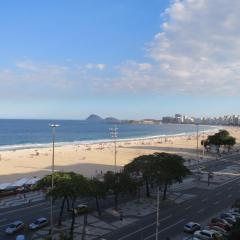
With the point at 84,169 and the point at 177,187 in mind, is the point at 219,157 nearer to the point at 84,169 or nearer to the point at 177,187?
the point at 84,169

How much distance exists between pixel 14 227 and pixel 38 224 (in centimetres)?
218

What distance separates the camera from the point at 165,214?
41.4 meters

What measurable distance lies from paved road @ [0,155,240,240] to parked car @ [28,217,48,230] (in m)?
2.16

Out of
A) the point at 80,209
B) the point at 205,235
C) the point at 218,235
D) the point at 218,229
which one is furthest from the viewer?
the point at 80,209

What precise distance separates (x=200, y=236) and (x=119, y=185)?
11.7 meters

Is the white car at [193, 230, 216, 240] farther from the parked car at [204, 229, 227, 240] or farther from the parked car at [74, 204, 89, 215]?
the parked car at [74, 204, 89, 215]

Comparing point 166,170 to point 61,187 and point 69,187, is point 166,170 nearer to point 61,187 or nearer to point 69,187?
point 69,187

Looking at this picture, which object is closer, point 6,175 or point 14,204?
point 14,204

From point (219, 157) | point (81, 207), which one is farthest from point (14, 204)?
point (219, 157)

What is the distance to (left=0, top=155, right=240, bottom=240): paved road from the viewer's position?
115ft

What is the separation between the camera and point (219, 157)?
96125 millimetres

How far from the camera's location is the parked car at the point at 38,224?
35.8m

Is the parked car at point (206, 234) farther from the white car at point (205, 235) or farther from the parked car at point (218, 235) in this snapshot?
the parked car at point (218, 235)

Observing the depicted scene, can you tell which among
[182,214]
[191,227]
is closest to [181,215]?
[182,214]
